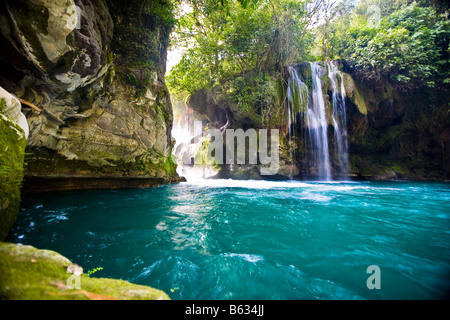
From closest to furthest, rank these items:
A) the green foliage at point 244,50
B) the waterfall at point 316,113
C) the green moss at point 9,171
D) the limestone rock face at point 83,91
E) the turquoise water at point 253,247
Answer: the turquoise water at point 253,247 → the green moss at point 9,171 → the limestone rock face at point 83,91 → the green foliage at point 244,50 → the waterfall at point 316,113

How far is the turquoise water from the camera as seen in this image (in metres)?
1.85

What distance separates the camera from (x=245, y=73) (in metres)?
12.7

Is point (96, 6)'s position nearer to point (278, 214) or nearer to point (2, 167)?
point (2, 167)

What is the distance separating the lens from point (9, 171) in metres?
2.55

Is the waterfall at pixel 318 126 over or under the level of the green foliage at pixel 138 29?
under

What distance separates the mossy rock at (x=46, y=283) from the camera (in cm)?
90

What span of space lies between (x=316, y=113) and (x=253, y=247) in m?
12.0

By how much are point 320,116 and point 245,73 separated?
20.1 ft

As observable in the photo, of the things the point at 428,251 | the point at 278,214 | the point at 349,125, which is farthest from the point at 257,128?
the point at 428,251

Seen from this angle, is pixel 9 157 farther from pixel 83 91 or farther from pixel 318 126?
pixel 318 126

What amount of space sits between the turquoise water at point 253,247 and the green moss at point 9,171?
0.37 m

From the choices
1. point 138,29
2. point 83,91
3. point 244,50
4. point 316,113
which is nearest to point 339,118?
point 316,113

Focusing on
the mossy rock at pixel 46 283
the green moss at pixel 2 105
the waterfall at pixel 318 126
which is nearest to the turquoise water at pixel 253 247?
the mossy rock at pixel 46 283

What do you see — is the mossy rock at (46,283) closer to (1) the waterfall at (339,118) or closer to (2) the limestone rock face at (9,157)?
(2) the limestone rock face at (9,157)
